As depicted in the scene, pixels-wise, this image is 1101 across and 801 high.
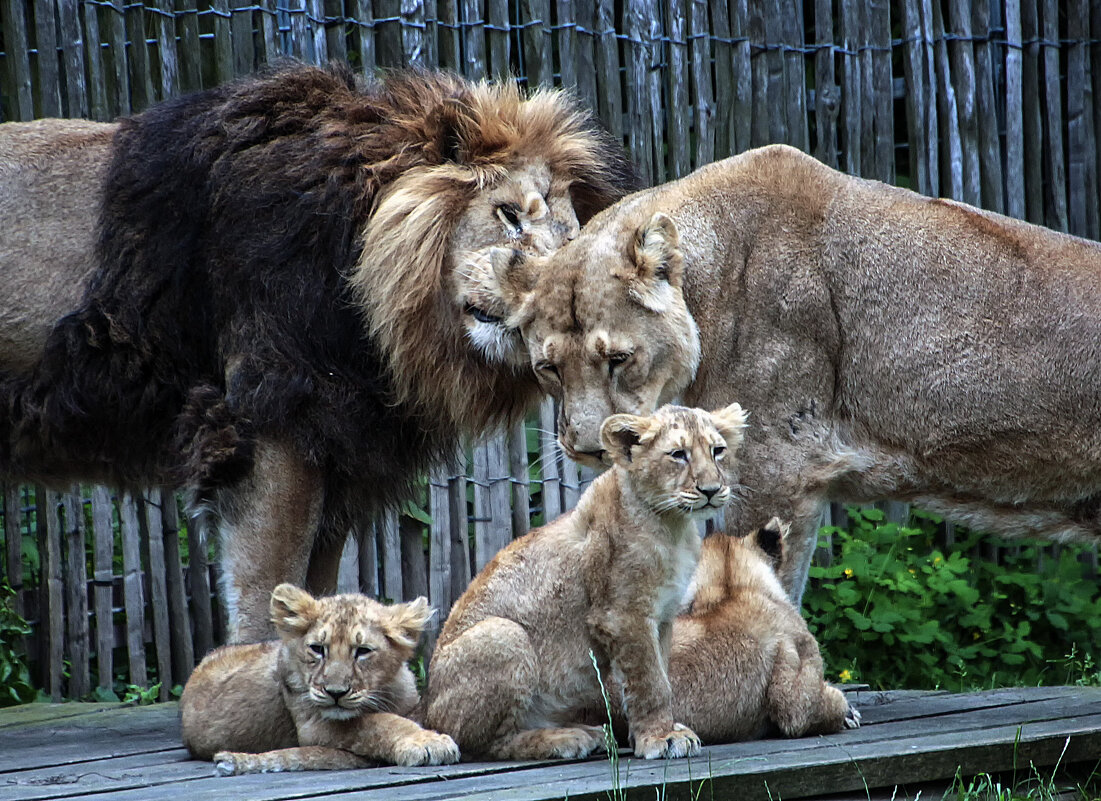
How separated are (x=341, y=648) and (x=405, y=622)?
0.21 meters

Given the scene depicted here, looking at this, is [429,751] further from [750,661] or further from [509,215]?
[509,215]

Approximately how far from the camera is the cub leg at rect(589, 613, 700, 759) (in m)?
3.62

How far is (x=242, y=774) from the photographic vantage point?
12.5ft

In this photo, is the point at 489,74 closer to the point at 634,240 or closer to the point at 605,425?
the point at 634,240

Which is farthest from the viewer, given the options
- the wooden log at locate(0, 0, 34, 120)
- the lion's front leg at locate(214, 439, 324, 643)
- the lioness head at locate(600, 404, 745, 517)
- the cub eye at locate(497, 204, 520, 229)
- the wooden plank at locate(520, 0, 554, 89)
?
the wooden plank at locate(520, 0, 554, 89)

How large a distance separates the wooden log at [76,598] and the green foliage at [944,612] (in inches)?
129

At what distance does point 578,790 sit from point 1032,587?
13.8 ft

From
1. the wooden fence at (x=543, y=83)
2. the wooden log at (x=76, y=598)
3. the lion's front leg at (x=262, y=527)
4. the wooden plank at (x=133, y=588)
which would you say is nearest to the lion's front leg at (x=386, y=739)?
the lion's front leg at (x=262, y=527)

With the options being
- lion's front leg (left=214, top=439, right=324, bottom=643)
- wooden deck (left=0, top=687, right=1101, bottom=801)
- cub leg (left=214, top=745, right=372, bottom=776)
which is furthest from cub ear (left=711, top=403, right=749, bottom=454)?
lion's front leg (left=214, top=439, right=324, bottom=643)

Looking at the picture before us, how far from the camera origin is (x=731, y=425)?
3.66m

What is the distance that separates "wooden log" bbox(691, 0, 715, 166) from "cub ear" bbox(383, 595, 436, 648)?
311cm

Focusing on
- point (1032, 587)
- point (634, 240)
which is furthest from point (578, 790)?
point (1032, 587)

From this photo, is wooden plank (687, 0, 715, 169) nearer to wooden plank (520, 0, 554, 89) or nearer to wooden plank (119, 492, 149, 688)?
wooden plank (520, 0, 554, 89)

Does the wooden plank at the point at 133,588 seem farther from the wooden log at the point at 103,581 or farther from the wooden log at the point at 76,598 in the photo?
the wooden log at the point at 76,598
